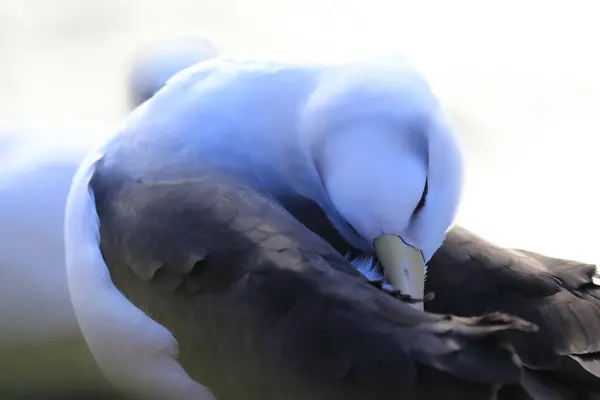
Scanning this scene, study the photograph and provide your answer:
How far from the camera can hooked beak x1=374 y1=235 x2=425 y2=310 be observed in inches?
34.1

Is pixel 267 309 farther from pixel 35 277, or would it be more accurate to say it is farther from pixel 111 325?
pixel 35 277

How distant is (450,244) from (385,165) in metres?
0.17

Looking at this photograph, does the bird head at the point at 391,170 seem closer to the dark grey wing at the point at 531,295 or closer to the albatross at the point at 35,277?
the dark grey wing at the point at 531,295

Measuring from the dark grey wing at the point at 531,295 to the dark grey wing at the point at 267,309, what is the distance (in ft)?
0.54

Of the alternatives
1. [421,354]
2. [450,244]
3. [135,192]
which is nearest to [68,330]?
[135,192]

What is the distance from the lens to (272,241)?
A: 30.4 inches

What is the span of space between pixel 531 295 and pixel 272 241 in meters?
0.29

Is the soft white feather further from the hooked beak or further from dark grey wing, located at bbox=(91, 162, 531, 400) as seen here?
the hooked beak

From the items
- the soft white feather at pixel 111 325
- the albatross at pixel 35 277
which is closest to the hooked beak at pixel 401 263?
the soft white feather at pixel 111 325

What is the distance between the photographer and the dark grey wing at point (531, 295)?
84cm

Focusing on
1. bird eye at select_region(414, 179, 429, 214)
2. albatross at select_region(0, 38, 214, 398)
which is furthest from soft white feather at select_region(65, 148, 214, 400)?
bird eye at select_region(414, 179, 429, 214)

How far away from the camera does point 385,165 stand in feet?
2.78

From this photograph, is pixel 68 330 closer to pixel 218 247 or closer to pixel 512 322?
pixel 218 247

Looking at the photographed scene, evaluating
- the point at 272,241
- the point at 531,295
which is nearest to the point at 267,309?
the point at 272,241
